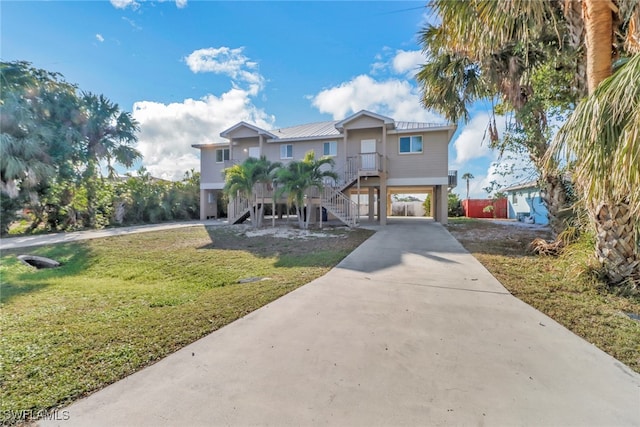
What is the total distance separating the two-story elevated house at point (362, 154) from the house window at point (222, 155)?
3.57ft

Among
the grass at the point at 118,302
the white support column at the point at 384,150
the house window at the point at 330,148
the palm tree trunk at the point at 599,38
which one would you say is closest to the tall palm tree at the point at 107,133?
the grass at the point at 118,302

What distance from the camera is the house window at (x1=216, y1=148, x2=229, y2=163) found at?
66.6ft

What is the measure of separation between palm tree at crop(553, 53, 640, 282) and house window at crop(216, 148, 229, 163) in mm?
19404

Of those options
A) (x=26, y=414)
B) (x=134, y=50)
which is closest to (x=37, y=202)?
(x=134, y=50)

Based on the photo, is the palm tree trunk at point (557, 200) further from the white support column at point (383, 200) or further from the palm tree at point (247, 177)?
the palm tree at point (247, 177)

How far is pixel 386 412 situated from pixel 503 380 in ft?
3.77

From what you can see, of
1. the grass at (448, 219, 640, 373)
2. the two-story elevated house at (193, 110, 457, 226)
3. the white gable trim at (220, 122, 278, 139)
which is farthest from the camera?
the white gable trim at (220, 122, 278, 139)

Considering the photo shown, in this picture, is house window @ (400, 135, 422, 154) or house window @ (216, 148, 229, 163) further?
house window @ (216, 148, 229, 163)

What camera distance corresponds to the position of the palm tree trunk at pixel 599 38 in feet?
14.6

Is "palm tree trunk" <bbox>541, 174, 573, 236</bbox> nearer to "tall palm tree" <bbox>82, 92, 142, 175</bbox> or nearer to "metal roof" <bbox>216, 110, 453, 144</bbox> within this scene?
"metal roof" <bbox>216, 110, 453, 144</bbox>

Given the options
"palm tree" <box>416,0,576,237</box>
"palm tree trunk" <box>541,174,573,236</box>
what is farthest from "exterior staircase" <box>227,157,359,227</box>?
"palm tree trunk" <box>541,174,573,236</box>

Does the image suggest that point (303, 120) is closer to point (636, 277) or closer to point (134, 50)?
point (134, 50)

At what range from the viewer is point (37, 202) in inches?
542

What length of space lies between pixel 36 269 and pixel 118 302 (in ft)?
16.9
